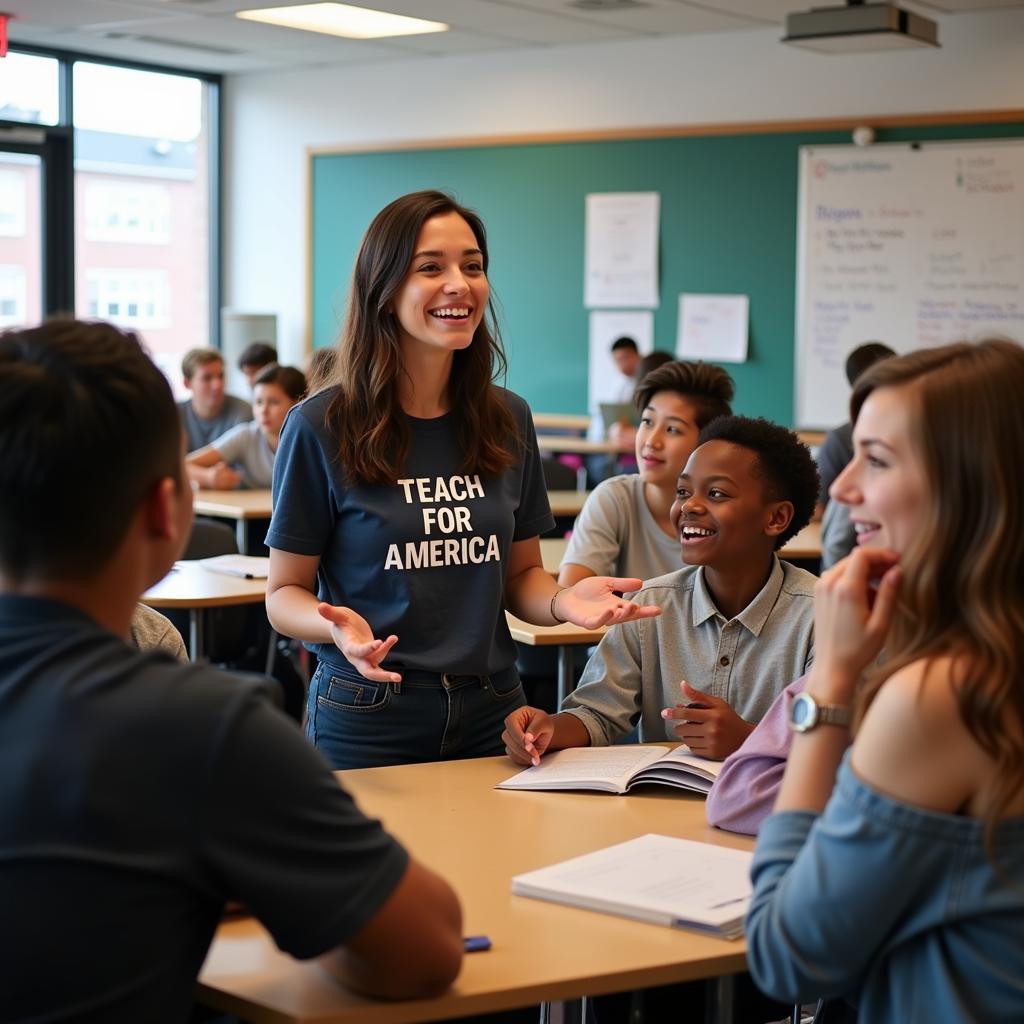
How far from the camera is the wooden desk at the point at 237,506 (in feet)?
18.8

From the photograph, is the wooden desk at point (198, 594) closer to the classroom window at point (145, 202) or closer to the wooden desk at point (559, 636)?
the wooden desk at point (559, 636)

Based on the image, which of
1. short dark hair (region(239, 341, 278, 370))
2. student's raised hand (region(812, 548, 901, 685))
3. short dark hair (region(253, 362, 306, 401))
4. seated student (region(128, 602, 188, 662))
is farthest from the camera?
short dark hair (region(239, 341, 278, 370))

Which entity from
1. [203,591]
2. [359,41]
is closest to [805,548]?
[203,591]

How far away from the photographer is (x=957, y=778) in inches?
51.5

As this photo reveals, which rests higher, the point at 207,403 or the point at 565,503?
the point at 207,403

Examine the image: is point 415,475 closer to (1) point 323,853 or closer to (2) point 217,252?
(1) point 323,853

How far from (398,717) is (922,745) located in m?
1.19

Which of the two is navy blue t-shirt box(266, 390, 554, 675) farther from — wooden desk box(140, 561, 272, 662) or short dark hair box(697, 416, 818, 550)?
wooden desk box(140, 561, 272, 662)

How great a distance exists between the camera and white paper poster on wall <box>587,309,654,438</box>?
8.70 meters

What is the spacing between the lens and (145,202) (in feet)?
32.0

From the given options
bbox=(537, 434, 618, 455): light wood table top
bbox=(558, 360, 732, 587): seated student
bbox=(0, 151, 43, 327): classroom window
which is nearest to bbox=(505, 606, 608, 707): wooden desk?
bbox=(558, 360, 732, 587): seated student

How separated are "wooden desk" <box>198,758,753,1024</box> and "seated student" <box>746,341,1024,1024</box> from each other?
193 mm

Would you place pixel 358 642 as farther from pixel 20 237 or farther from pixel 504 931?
pixel 20 237

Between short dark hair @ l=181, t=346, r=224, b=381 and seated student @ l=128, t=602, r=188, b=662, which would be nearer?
seated student @ l=128, t=602, r=188, b=662
